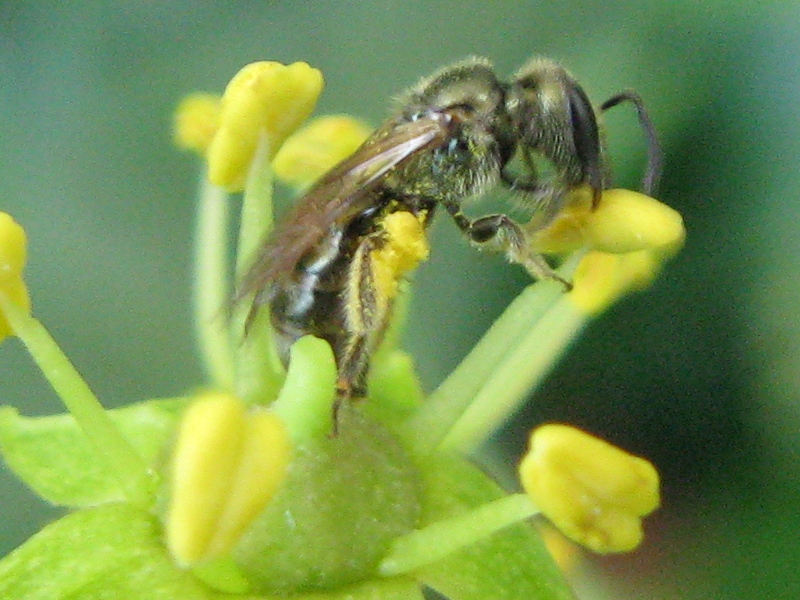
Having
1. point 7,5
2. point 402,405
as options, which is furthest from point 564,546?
point 7,5

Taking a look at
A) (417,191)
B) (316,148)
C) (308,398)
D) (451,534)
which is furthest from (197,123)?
(451,534)

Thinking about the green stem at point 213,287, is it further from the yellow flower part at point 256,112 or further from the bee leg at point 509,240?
the bee leg at point 509,240

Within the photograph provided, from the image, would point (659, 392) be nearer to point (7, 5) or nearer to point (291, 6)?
point (291, 6)

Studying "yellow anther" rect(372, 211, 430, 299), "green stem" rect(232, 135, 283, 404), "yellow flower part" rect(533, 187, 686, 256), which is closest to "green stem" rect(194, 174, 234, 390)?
"green stem" rect(232, 135, 283, 404)

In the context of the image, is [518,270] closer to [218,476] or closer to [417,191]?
[417,191]

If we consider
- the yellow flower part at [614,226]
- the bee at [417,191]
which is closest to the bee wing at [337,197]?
the bee at [417,191]

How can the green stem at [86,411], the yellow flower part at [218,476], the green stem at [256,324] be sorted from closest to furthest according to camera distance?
the yellow flower part at [218,476] < the green stem at [86,411] < the green stem at [256,324]
